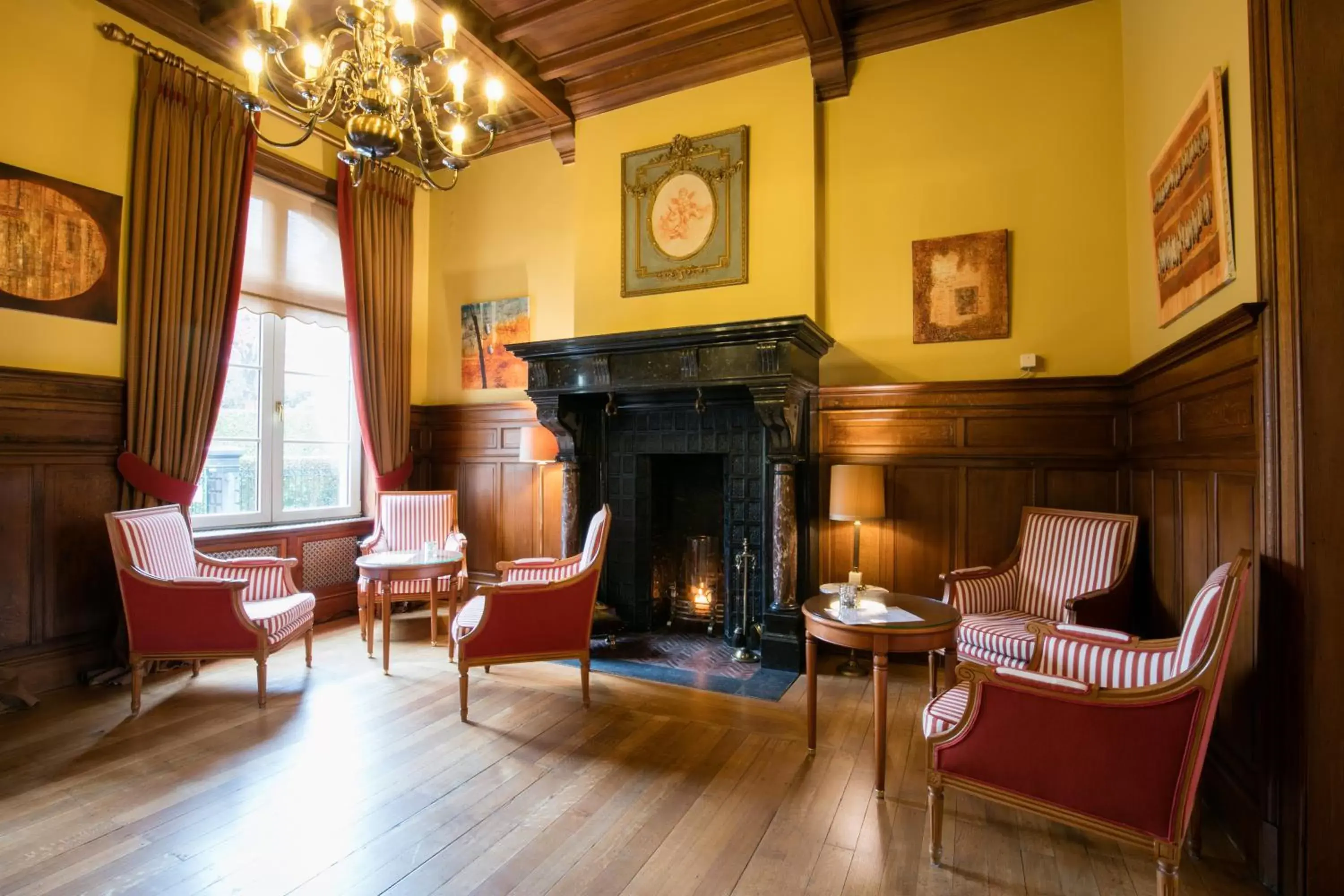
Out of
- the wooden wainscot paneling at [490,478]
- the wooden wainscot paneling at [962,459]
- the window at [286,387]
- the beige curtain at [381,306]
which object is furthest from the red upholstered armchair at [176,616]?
the wooden wainscot paneling at [962,459]

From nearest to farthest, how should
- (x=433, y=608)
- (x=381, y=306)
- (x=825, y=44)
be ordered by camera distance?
(x=825, y=44) → (x=433, y=608) → (x=381, y=306)

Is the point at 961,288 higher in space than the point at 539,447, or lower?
higher

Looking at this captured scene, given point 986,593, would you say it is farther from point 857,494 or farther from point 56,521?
point 56,521

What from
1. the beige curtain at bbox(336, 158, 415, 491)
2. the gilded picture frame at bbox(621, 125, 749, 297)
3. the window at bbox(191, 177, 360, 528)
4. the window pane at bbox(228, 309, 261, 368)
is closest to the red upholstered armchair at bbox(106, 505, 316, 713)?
the window at bbox(191, 177, 360, 528)

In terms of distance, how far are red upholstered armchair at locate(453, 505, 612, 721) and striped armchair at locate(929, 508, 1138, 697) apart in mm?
1926

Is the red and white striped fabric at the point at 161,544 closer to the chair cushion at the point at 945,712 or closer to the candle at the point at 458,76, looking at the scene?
the candle at the point at 458,76

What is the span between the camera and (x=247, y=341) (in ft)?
15.6

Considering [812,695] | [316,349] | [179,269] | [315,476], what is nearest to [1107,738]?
[812,695]

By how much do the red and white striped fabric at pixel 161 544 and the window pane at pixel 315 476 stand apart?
109 centimetres

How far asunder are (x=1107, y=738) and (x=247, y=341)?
227 inches

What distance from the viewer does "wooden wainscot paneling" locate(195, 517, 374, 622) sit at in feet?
14.7

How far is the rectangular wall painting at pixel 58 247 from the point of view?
343 centimetres

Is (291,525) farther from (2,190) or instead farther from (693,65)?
(693,65)

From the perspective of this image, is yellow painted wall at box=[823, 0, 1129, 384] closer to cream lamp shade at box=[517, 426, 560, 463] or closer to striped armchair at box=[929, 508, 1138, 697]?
striped armchair at box=[929, 508, 1138, 697]
